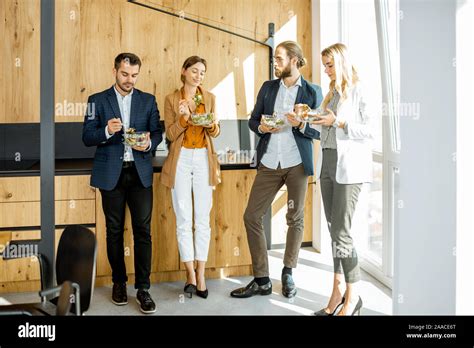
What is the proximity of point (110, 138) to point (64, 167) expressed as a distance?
624 mm

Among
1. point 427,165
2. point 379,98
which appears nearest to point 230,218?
point 379,98

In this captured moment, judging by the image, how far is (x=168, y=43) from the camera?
176 inches

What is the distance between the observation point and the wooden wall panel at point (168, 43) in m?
4.33

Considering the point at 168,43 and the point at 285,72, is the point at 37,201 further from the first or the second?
the point at 285,72

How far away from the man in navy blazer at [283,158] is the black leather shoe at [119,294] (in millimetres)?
647

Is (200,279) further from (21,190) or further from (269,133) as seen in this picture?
(21,190)

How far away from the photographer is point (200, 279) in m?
3.77

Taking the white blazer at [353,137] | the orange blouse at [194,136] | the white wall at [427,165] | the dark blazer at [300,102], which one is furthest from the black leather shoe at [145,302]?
the white wall at [427,165]

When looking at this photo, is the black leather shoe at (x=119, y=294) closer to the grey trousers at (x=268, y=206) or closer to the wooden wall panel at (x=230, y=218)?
the wooden wall panel at (x=230, y=218)

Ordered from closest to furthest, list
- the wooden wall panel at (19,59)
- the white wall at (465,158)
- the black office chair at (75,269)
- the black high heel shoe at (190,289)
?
1. the black office chair at (75,269)
2. the white wall at (465,158)
3. the black high heel shoe at (190,289)
4. the wooden wall panel at (19,59)

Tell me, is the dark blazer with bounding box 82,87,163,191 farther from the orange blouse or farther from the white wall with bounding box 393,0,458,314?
the white wall with bounding box 393,0,458,314

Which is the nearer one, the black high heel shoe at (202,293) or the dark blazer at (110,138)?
the dark blazer at (110,138)

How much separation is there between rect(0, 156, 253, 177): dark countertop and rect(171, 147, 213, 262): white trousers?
0.30 metres

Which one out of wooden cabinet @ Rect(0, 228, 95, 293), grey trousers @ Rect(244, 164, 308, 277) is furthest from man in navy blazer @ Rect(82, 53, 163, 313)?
grey trousers @ Rect(244, 164, 308, 277)
